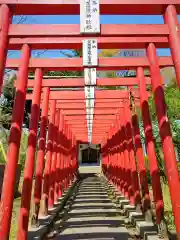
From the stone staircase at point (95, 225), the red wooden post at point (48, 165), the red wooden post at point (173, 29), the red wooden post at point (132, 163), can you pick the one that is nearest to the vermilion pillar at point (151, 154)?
the stone staircase at point (95, 225)

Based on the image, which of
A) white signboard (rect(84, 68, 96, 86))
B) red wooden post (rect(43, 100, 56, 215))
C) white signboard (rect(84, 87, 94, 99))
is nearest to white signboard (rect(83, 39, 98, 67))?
white signboard (rect(84, 68, 96, 86))

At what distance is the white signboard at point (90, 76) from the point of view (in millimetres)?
6824

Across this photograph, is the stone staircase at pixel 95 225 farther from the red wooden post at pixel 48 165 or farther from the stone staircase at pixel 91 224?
the red wooden post at pixel 48 165

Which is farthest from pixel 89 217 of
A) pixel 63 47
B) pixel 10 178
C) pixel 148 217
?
pixel 63 47

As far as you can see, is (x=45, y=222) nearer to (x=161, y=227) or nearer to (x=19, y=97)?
(x=161, y=227)

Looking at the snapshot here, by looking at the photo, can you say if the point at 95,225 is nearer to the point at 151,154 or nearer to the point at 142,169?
the point at 142,169

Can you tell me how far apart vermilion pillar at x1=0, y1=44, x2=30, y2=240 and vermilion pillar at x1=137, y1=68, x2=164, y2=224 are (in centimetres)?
275

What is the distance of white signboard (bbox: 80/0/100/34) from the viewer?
13.2 feet

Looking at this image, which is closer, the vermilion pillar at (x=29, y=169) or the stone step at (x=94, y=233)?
the vermilion pillar at (x=29, y=169)

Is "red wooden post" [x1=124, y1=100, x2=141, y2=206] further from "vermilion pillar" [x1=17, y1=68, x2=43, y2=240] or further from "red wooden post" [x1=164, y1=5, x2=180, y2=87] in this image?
"red wooden post" [x1=164, y1=5, x2=180, y2=87]

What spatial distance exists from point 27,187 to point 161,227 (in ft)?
8.37

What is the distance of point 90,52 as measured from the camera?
197 inches

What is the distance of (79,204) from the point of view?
9883 mm

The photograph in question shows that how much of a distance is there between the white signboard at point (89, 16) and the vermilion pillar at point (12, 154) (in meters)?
1.35
